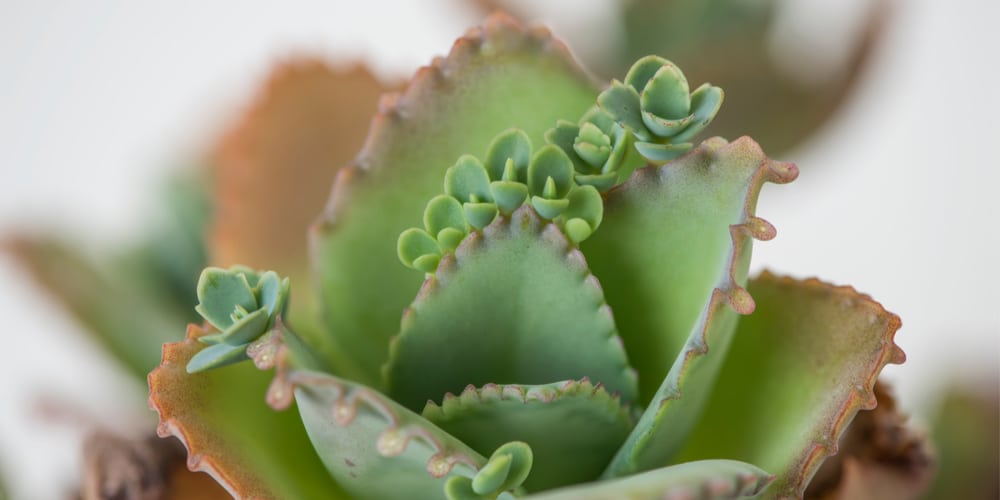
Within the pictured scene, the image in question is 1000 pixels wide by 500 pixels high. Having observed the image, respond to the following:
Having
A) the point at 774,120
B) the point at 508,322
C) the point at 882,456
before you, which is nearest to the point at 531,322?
the point at 508,322

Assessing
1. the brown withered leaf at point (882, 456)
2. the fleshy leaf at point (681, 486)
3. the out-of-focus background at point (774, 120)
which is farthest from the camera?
Answer: the out-of-focus background at point (774, 120)

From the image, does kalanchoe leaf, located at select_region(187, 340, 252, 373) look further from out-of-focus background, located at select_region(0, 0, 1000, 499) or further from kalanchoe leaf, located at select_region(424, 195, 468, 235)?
out-of-focus background, located at select_region(0, 0, 1000, 499)

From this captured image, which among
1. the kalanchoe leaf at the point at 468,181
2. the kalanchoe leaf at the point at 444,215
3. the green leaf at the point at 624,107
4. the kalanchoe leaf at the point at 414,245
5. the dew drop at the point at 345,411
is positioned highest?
the green leaf at the point at 624,107

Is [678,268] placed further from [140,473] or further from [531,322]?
[140,473]

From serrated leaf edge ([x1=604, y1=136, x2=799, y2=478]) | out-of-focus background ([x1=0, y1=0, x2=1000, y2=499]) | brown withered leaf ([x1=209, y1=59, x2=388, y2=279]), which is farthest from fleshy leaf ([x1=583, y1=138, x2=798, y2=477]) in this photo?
out-of-focus background ([x1=0, y1=0, x2=1000, y2=499])

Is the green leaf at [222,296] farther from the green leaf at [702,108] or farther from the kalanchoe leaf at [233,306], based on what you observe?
the green leaf at [702,108]

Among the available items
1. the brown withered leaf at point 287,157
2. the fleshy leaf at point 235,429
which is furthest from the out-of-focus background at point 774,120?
the fleshy leaf at point 235,429

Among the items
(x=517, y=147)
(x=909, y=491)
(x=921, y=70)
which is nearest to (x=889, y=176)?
(x=921, y=70)
